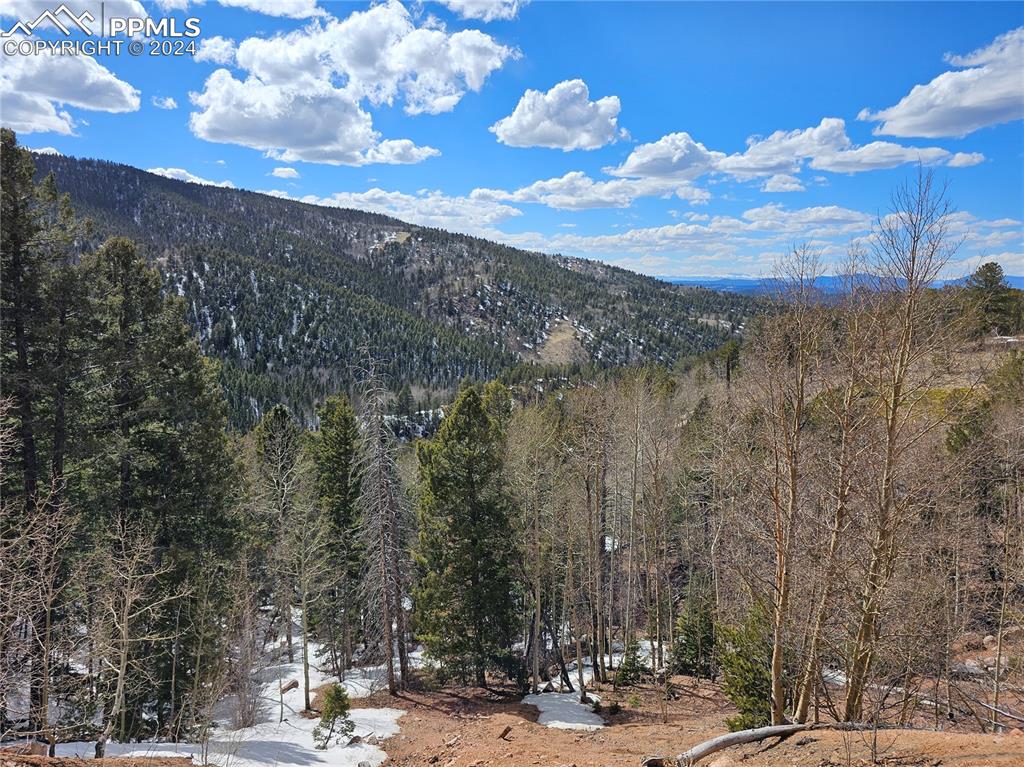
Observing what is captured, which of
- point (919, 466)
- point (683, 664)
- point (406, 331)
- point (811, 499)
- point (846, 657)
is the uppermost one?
point (406, 331)

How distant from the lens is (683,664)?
890 inches

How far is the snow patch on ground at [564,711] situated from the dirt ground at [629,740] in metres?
0.47

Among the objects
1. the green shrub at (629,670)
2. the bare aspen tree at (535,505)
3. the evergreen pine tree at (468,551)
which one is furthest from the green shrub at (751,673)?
the evergreen pine tree at (468,551)

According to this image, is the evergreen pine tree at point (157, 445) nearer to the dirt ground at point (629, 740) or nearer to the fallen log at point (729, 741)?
the dirt ground at point (629, 740)

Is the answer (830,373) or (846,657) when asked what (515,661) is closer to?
(846,657)

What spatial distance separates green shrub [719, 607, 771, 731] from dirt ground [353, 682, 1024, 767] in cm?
93

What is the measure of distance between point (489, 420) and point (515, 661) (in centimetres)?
909

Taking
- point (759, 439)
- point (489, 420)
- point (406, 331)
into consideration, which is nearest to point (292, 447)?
point (489, 420)

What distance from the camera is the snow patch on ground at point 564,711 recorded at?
16531 millimetres

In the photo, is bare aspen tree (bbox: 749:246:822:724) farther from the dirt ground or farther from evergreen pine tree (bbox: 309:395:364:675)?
evergreen pine tree (bbox: 309:395:364:675)

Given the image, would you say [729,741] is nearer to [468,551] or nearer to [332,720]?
[332,720]

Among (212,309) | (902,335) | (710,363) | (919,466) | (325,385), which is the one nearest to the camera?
(902,335)

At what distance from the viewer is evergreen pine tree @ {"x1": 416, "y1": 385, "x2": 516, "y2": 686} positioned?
19.9 m

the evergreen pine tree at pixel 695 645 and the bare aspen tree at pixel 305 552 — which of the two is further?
the evergreen pine tree at pixel 695 645
